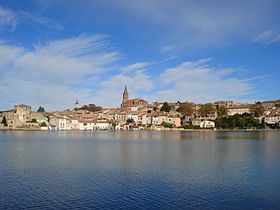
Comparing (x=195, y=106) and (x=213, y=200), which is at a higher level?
(x=195, y=106)

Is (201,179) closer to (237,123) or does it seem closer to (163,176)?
(163,176)

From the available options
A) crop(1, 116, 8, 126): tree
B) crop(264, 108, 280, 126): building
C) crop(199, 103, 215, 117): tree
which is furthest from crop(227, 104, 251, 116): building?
crop(1, 116, 8, 126): tree

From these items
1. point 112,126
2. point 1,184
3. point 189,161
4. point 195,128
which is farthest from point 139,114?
point 1,184

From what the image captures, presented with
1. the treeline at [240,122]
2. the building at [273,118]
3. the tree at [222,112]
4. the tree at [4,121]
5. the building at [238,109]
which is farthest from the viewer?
the building at [238,109]

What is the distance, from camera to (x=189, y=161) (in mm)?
23891

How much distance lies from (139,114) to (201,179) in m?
99.3

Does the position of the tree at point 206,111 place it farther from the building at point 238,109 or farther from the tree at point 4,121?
the tree at point 4,121

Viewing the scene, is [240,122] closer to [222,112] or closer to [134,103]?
[222,112]

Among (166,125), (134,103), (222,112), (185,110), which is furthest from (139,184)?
(134,103)

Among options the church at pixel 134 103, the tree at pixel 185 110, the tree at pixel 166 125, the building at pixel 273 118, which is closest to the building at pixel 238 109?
the building at pixel 273 118

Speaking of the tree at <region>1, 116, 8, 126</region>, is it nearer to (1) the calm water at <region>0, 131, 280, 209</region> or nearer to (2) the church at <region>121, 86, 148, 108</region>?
(2) the church at <region>121, 86, 148, 108</region>

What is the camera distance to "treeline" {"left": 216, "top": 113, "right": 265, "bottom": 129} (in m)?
101

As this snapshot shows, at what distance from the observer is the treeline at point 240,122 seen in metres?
101

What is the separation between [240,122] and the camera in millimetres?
100625
